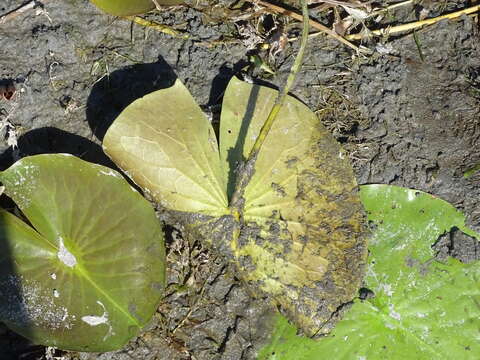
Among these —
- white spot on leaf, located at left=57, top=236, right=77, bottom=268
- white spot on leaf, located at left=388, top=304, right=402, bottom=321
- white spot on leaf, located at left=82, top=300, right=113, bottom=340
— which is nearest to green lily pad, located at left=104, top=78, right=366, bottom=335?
white spot on leaf, located at left=388, top=304, right=402, bottom=321

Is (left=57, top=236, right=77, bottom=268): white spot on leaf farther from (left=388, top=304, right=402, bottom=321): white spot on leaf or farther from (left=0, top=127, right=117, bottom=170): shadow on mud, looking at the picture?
(left=388, top=304, right=402, bottom=321): white spot on leaf

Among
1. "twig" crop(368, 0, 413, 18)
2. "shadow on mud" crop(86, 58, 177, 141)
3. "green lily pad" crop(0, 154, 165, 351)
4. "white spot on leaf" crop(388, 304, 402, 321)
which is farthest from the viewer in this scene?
"twig" crop(368, 0, 413, 18)

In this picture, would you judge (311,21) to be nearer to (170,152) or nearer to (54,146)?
(170,152)

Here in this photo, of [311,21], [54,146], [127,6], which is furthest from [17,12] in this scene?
[311,21]

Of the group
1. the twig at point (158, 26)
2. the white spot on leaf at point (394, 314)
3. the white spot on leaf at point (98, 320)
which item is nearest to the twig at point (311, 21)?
the twig at point (158, 26)

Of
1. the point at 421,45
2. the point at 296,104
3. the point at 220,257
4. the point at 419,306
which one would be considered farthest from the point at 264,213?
the point at 421,45

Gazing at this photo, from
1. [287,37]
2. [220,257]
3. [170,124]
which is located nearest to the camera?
[170,124]

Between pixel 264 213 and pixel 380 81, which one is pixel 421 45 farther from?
pixel 264 213
